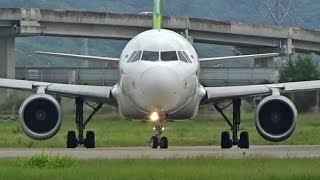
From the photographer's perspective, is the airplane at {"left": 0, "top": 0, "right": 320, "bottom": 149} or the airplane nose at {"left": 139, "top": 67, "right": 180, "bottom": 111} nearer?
the airplane nose at {"left": 139, "top": 67, "right": 180, "bottom": 111}

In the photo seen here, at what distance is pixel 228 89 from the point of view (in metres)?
35.4

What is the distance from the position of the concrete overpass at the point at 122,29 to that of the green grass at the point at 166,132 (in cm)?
4983

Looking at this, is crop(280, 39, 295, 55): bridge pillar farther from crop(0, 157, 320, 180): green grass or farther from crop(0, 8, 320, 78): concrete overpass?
crop(0, 157, 320, 180): green grass

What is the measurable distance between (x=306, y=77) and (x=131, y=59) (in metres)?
47.3

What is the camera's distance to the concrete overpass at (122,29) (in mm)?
106688

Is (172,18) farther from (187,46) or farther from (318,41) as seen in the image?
(187,46)

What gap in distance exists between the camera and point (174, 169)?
2128 cm

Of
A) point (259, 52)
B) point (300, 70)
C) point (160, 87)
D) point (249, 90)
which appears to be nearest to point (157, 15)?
point (249, 90)

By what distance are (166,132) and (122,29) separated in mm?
65336

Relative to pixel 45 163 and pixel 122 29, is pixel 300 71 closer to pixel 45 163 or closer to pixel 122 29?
pixel 122 29

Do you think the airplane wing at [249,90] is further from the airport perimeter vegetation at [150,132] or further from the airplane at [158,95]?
the airport perimeter vegetation at [150,132]

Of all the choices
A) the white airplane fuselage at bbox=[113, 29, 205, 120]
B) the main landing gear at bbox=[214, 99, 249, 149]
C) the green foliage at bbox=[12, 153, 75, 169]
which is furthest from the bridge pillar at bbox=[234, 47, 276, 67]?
the green foliage at bbox=[12, 153, 75, 169]

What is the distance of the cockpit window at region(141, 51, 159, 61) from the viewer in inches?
1255

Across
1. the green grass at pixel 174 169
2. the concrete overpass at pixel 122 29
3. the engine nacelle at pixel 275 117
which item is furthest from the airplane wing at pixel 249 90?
the concrete overpass at pixel 122 29
